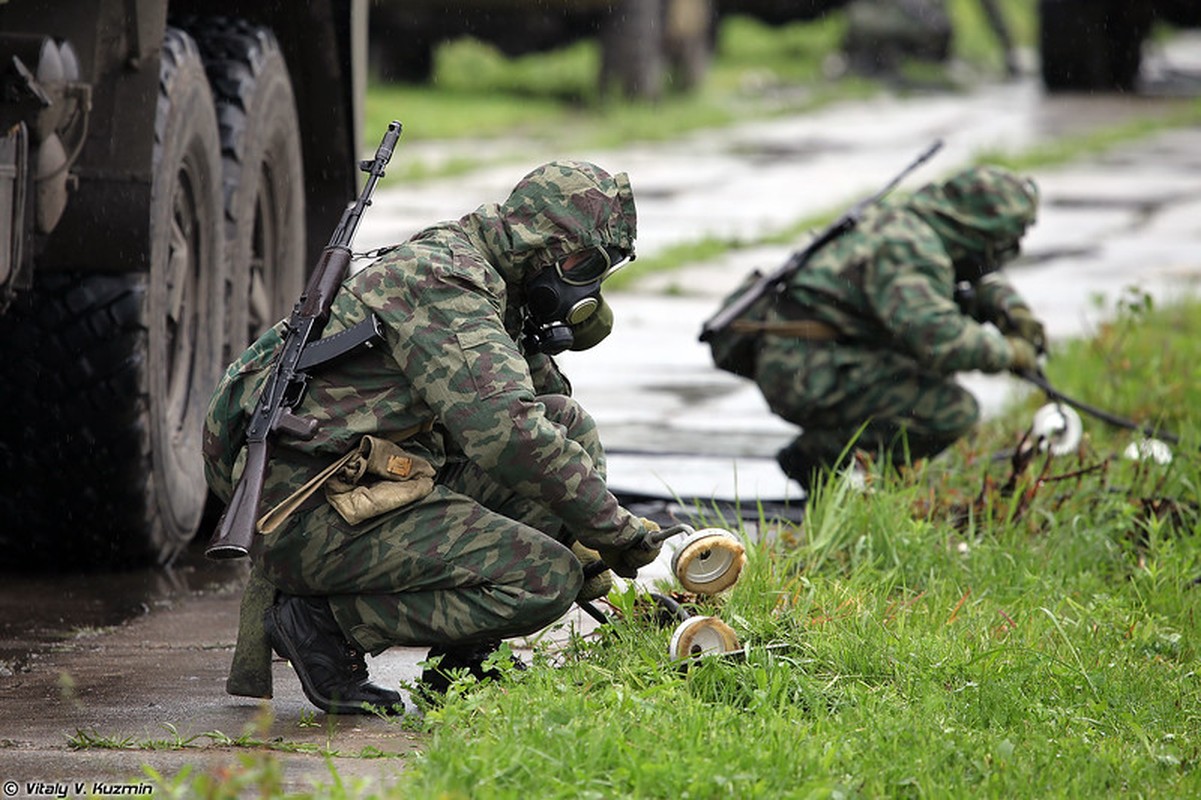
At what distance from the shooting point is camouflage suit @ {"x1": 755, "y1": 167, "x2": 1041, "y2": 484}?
6035 millimetres

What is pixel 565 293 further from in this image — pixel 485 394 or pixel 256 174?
pixel 256 174

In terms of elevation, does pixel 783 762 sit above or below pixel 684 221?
above

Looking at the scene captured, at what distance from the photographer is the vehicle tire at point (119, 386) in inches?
187

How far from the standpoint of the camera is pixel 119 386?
4.75 m

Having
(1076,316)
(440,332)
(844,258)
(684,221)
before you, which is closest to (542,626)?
(440,332)

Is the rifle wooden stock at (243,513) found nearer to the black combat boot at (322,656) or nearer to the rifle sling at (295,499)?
the rifle sling at (295,499)

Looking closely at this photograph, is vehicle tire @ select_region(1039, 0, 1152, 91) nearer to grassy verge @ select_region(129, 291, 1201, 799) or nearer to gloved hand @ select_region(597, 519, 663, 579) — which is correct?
grassy verge @ select_region(129, 291, 1201, 799)

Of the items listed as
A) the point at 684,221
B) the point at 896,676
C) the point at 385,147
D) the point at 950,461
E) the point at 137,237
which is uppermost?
the point at 385,147

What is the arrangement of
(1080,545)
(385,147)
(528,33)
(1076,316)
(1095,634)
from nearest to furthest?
1. (385,147)
2. (1095,634)
3. (1080,545)
4. (1076,316)
5. (528,33)

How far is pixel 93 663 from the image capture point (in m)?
4.32

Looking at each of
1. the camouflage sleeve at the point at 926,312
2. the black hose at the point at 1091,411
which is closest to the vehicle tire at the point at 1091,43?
the black hose at the point at 1091,411

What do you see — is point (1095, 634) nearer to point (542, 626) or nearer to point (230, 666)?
point (542, 626)

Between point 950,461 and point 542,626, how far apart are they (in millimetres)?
2723

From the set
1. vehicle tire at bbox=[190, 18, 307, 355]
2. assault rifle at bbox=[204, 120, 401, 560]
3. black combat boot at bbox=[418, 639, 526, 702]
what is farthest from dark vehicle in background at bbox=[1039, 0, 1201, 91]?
assault rifle at bbox=[204, 120, 401, 560]
